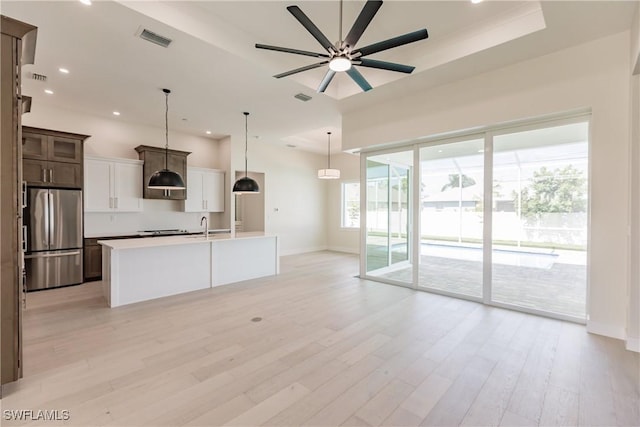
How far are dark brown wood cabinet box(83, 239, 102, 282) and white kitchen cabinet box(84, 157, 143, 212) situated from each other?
68 centimetres

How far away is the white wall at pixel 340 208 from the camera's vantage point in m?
9.22

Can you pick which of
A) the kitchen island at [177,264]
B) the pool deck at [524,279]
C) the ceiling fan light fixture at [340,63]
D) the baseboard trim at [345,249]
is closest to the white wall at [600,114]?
the pool deck at [524,279]

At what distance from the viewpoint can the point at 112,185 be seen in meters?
5.89

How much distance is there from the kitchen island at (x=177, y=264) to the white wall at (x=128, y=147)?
1.53 m

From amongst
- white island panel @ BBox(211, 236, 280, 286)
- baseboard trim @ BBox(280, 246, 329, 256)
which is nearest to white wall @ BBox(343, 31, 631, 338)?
white island panel @ BBox(211, 236, 280, 286)

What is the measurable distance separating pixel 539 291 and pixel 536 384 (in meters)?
2.06

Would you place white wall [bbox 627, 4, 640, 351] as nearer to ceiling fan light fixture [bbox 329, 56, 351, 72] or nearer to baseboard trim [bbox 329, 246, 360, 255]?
ceiling fan light fixture [bbox 329, 56, 351, 72]

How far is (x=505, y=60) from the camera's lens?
11.8ft

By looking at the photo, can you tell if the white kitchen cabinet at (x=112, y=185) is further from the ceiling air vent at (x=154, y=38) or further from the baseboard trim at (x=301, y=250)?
the baseboard trim at (x=301, y=250)

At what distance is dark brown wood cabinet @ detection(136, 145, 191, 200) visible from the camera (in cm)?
629

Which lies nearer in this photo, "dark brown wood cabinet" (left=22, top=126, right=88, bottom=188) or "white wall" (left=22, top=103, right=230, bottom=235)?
"dark brown wood cabinet" (left=22, top=126, right=88, bottom=188)

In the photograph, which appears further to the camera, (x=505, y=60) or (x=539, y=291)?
(x=539, y=291)

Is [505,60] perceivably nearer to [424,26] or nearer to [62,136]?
[424,26]

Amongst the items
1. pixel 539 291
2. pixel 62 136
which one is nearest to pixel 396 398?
pixel 539 291
